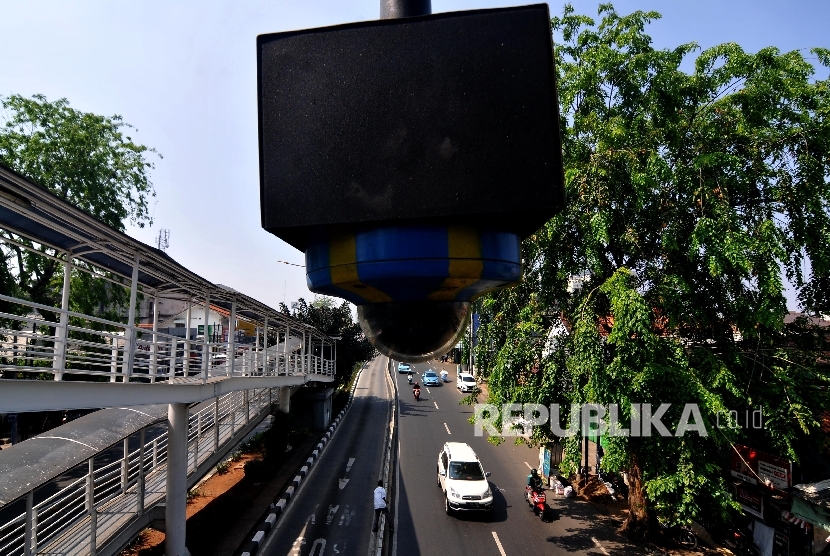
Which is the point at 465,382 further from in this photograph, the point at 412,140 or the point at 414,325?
the point at 412,140

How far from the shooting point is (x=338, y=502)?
1291 cm

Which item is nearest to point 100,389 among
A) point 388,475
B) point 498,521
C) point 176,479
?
point 176,479

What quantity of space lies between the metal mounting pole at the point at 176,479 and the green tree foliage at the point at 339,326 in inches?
574

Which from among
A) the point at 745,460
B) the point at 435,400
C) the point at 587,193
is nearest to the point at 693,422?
the point at 745,460

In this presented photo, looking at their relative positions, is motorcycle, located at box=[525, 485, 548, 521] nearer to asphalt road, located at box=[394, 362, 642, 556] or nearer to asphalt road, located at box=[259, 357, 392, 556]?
asphalt road, located at box=[394, 362, 642, 556]

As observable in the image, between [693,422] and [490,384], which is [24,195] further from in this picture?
[693,422]

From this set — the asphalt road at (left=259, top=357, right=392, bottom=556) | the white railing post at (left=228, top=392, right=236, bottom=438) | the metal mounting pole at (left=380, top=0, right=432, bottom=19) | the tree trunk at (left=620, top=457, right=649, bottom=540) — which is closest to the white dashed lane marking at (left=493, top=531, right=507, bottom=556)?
the asphalt road at (left=259, top=357, right=392, bottom=556)

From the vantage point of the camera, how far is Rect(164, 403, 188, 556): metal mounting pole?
8594 mm

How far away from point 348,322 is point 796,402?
1880cm

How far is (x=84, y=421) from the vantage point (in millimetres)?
8977

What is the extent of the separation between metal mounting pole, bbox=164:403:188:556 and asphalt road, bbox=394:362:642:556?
3.90 meters

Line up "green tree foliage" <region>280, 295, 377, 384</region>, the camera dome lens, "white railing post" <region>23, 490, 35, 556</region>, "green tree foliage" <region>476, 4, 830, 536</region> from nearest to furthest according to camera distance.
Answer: the camera dome lens, "white railing post" <region>23, 490, 35, 556</region>, "green tree foliage" <region>476, 4, 830, 536</region>, "green tree foliage" <region>280, 295, 377, 384</region>

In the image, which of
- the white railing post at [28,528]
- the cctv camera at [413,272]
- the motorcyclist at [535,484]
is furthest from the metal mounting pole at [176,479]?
the cctv camera at [413,272]

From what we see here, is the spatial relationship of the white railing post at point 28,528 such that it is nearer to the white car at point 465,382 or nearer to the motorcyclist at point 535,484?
the motorcyclist at point 535,484
